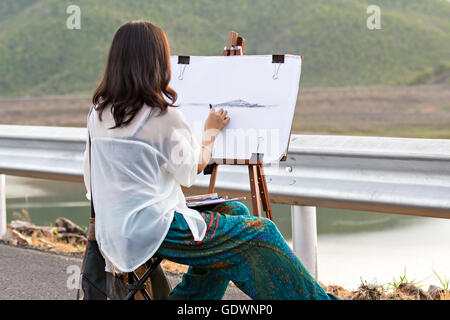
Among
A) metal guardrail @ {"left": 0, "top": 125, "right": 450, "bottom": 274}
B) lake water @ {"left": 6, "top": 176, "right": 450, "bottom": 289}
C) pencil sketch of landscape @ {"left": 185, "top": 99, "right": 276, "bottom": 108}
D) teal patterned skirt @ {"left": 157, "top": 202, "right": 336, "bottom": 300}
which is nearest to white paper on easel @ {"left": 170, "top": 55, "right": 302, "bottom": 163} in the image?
pencil sketch of landscape @ {"left": 185, "top": 99, "right": 276, "bottom": 108}

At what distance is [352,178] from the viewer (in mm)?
4156

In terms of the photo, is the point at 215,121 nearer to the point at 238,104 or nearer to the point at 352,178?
the point at 238,104

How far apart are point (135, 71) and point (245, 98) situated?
1228mm

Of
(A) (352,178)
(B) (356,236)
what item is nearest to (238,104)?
(A) (352,178)

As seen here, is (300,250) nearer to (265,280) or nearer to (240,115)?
(240,115)

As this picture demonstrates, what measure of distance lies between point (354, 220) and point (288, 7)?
42.5 meters

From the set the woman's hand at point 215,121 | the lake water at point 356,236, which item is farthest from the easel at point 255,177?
the lake water at point 356,236

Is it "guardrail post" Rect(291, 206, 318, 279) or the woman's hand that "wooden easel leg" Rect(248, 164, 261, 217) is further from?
"guardrail post" Rect(291, 206, 318, 279)

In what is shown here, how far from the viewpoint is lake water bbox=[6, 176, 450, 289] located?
5480 mm

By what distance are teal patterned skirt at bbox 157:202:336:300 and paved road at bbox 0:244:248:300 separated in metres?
1.37

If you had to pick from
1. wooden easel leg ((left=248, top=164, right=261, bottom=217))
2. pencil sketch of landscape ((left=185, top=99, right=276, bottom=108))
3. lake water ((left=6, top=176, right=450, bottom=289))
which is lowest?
lake water ((left=6, top=176, right=450, bottom=289))

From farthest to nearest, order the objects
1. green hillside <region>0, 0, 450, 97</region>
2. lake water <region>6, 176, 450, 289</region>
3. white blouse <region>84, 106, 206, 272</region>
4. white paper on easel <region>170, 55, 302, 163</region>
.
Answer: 1. green hillside <region>0, 0, 450, 97</region>
2. lake water <region>6, 176, 450, 289</region>
3. white paper on easel <region>170, 55, 302, 163</region>
4. white blouse <region>84, 106, 206, 272</region>

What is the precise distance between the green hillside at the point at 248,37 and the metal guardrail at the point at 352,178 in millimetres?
32984
